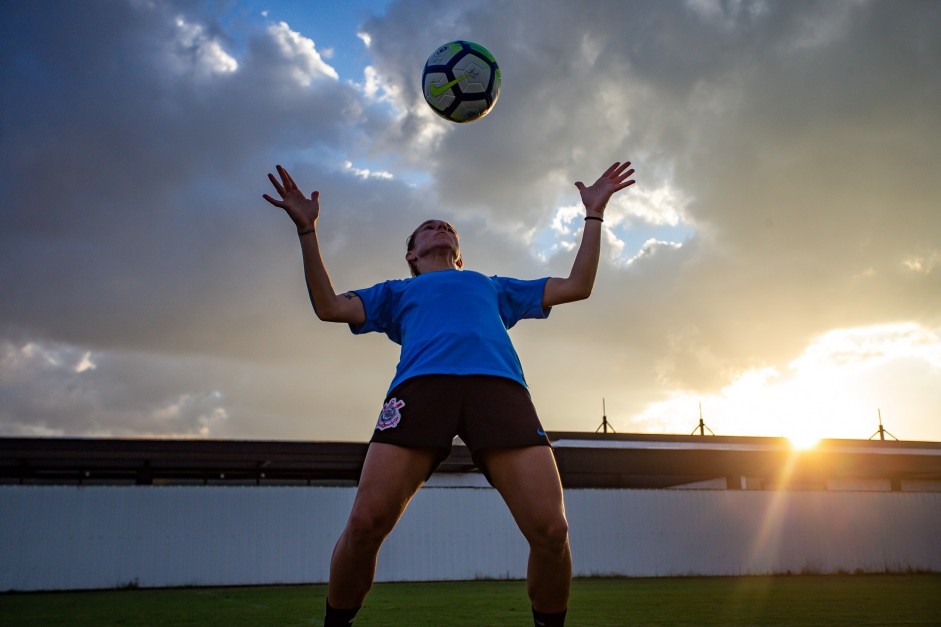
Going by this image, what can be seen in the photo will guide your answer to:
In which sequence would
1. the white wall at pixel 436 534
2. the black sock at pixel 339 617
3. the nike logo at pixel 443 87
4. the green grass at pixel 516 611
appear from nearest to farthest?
1. the black sock at pixel 339 617
2. the nike logo at pixel 443 87
3. the green grass at pixel 516 611
4. the white wall at pixel 436 534

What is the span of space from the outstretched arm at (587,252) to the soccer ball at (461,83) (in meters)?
1.34

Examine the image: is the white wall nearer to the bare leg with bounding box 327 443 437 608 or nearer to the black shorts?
the bare leg with bounding box 327 443 437 608

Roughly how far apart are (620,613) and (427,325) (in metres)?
5.93

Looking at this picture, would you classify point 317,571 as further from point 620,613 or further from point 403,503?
point 403,503

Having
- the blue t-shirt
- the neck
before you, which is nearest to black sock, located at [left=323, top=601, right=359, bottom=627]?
the blue t-shirt

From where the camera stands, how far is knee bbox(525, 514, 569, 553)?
312 centimetres

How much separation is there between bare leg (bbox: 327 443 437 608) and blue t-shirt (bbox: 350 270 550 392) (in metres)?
0.32

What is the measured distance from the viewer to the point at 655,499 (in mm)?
22766

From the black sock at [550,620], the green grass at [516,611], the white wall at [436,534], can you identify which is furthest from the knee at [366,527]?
the white wall at [436,534]

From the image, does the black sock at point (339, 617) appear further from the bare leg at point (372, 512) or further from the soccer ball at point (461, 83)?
the soccer ball at point (461, 83)

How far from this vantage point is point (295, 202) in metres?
3.66

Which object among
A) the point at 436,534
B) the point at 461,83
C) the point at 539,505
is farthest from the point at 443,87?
the point at 436,534

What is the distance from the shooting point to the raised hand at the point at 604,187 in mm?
3877

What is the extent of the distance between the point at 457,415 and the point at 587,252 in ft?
3.50
